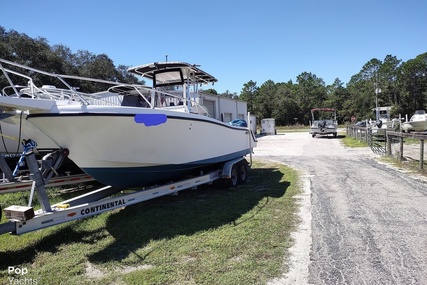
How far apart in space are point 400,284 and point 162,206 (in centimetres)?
421

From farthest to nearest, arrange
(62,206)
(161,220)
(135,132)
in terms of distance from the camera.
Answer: (161,220)
(135,132)
(62,206)

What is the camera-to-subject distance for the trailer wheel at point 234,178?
758 centimetres

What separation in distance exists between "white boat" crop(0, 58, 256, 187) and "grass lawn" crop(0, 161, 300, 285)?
0.83 metres

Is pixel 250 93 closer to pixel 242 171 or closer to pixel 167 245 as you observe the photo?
pixel 242 171

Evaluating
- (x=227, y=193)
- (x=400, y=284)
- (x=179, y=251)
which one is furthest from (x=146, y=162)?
(x=400, y=284)

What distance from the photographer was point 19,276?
3.56 meters

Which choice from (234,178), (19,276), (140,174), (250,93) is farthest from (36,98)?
(250,93)

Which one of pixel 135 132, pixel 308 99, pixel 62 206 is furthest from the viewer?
pixel 308 99

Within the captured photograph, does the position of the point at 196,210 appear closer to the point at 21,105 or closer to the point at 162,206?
the point at 162,206

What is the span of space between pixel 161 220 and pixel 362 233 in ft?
10.2

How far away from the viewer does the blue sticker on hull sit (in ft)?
16.1

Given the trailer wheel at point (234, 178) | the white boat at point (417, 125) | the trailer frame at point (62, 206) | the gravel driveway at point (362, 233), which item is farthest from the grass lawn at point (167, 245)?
the white boat at point (417, 125)

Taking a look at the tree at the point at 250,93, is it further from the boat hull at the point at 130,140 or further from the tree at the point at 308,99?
the boat hull at the point at 130,140

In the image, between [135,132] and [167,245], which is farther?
[135,132]
